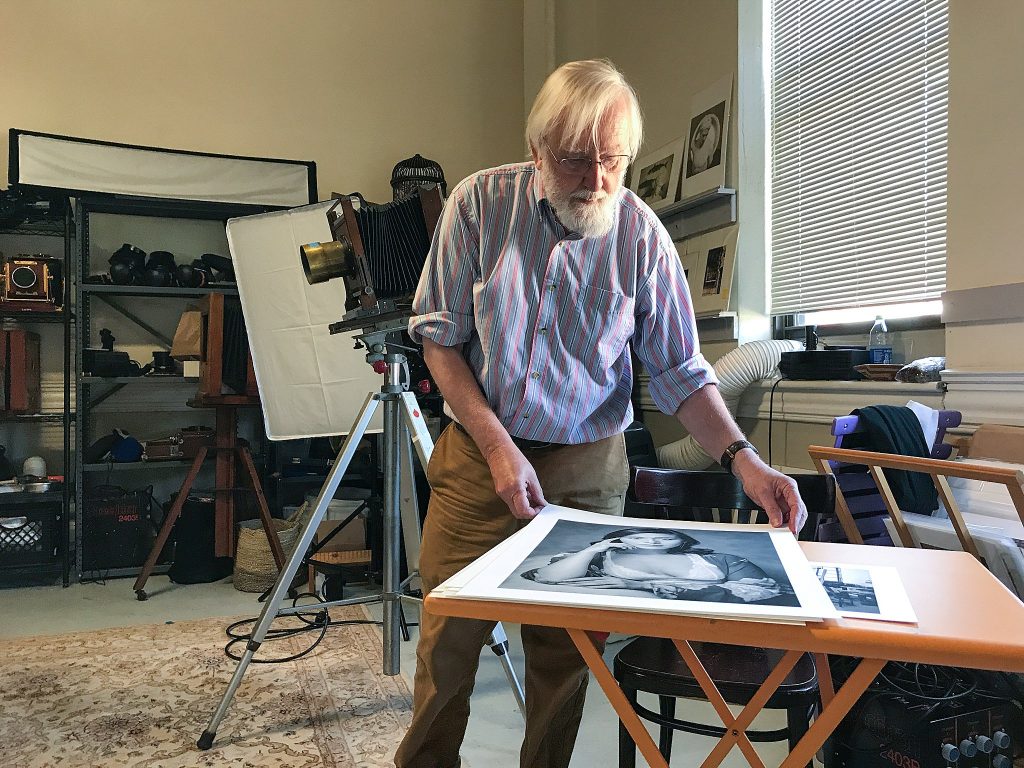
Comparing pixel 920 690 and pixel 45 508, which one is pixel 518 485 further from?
pixel 45 508

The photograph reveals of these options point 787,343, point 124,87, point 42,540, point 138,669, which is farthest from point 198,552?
point 787,343

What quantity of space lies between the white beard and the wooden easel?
277 centimetres

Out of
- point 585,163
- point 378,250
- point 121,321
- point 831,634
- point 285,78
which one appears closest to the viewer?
point 831,634

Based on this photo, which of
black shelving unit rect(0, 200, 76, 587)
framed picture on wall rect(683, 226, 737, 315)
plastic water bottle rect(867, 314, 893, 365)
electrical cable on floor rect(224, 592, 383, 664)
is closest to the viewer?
plastic water bottle rect(867, 314, 893, 365)

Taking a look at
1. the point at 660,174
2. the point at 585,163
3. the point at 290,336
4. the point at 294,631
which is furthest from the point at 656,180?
the point at 585,163

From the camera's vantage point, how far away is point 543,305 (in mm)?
1235

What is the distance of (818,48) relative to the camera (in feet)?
9.43

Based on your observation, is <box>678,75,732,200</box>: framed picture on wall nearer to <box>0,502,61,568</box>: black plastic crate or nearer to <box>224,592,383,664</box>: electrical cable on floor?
<box>224,592,383,664</box>: electrical cable on floor

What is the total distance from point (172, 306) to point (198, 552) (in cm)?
146

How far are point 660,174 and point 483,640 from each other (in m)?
2.77

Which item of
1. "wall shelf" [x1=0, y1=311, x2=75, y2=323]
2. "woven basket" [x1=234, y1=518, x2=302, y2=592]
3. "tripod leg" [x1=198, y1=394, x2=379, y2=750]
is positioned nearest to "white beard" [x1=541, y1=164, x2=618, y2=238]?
"tripod leg" [x1=198, y1=394, x2=379, y2=750]

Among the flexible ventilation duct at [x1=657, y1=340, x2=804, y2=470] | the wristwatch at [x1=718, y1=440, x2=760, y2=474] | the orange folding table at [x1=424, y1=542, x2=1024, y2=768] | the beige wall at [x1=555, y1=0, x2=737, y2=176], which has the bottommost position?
the orange folding table at [x1=424, y1=542, x2=1024, y2=768]

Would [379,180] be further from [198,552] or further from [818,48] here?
[818,48]

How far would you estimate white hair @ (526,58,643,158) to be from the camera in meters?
1.10
